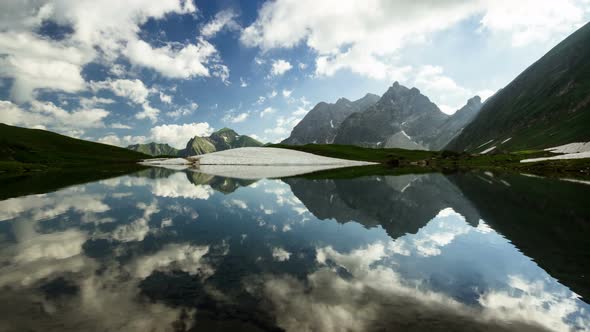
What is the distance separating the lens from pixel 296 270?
43.4ft

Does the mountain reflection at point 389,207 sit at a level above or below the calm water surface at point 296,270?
below

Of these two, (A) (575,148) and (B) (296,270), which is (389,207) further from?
(A) (575,148)

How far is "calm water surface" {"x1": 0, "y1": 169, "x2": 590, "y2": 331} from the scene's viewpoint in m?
9.25

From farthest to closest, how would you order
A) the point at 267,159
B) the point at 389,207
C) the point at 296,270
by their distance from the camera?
the point at 267,159, the point at 389,207, the point at 296,270

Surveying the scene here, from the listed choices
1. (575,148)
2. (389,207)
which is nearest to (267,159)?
(389,207)

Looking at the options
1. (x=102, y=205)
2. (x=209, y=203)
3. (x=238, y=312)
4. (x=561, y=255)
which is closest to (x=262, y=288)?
(x=238, y=312)

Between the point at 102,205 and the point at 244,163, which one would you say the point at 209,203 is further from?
the point at 244,163

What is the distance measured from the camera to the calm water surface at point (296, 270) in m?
9.25

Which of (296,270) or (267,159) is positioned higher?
(267,159)

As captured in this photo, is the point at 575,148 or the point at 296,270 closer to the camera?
the point at 296,270

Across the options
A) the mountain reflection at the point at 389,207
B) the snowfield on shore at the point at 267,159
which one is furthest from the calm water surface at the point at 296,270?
the snowfield on shore at the point at 267,159

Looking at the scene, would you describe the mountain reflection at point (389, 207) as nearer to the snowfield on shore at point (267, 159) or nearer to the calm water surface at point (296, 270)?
the calm water surface at point (296, 270)

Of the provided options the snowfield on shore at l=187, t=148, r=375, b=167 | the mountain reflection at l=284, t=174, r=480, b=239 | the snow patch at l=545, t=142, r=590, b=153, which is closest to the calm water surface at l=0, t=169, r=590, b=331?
the mountain reflection at l=284, t=174, r=480, b=239

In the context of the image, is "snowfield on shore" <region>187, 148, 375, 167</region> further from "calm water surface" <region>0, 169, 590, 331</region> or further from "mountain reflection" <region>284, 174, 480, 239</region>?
"calm water surface" <region>0, 169, 590, 331</region>
